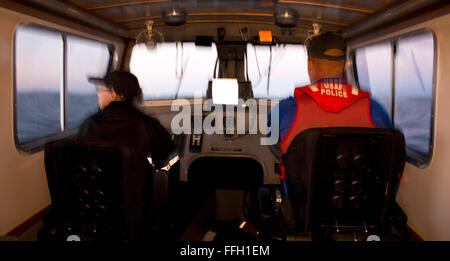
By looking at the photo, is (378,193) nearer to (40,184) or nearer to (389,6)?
(389,6)

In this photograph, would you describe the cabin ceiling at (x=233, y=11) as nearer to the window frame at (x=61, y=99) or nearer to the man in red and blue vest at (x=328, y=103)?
the window frame at (x=61, y=99)

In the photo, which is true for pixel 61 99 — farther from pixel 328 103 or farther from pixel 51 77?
pixel 328 103

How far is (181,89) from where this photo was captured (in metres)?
3.36

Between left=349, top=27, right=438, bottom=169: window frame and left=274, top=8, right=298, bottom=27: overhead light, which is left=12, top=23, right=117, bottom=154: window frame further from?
left=349, top=27, right=438, bottom=169: window frame

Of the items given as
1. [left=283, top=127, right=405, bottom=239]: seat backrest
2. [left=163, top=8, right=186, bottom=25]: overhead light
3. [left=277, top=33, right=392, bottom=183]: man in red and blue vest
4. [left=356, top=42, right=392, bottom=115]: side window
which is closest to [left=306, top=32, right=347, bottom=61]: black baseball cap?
[left=277, top=33, right=392, bottom=183]: man in red and blue vest

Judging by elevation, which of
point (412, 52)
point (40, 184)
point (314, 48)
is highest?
point (412, 52)

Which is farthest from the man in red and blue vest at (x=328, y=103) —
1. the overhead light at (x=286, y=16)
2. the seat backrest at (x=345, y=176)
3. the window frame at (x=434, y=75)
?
the overhead light at (x=286, y=16)

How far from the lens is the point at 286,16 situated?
9.43 feet

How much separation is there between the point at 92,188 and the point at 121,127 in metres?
0.47

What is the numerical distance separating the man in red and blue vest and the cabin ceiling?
810 millimetres

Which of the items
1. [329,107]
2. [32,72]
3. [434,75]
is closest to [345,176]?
[329,107]

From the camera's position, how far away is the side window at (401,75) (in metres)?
2.26
